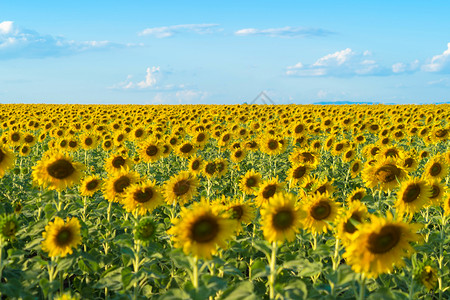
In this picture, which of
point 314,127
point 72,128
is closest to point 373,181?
point 314,127

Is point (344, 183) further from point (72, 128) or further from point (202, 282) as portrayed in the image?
point (72, 128)

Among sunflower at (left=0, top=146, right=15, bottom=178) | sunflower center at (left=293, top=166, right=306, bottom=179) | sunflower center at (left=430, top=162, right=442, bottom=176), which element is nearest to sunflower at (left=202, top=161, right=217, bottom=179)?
sunflower center at (left=293, top=166, right=306, bottom=179)

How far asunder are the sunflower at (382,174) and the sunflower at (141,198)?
353 cm

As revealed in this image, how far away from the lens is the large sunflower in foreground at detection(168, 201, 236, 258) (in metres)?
3.23

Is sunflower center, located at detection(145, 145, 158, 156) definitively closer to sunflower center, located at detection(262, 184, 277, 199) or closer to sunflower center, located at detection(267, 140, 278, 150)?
sunflower center, located at detection(267, 140, 278, 150)

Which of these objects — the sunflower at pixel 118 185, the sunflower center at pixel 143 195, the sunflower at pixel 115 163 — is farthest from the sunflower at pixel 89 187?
the sunflower center at pixel 143 195

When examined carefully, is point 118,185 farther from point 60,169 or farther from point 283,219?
point 283,219

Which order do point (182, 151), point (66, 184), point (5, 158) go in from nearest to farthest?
point (66, 184)
point (5, 158)
point (182, 151)

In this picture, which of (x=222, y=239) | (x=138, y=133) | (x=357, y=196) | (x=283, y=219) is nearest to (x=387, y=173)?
(x=357, y=196)

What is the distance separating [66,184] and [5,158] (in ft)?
5.43

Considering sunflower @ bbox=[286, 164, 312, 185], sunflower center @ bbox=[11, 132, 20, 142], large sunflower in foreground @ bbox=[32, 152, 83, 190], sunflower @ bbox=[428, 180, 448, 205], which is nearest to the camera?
large sunflower in foreground @ bbox=[32, 152, 83, 190]

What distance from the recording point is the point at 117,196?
19.4 ft

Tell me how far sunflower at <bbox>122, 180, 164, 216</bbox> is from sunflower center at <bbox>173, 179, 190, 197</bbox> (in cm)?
53

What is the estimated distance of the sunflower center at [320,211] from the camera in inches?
182
